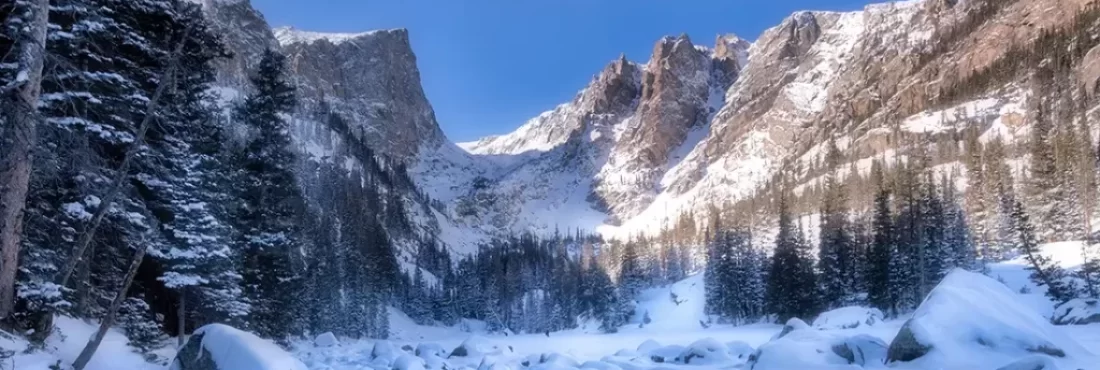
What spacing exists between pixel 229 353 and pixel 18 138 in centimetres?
392

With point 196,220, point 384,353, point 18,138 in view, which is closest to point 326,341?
point 384,353

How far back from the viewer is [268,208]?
2027cm

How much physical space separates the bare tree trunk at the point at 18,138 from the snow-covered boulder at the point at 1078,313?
29.0 metres

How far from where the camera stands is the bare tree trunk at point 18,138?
6441 mm

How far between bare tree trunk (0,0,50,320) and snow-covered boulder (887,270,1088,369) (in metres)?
14.4

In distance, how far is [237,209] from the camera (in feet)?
65.7

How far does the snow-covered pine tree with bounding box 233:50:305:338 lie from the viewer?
20016 millimetres

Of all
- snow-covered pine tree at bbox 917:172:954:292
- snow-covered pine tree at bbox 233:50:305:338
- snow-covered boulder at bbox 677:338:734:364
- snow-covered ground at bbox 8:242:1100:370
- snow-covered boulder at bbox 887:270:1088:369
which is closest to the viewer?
snow-covered ground at bbox 8:242:1100:370

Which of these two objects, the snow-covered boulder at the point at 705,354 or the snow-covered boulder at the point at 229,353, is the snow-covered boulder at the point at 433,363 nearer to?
the snow-covered boulder at the point at 705,354

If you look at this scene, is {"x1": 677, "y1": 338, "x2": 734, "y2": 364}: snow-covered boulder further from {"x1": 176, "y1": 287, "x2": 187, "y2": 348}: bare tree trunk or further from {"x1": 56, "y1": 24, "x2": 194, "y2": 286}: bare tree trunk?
{"x1": 56, "y1": 24, "x2": 194, "y2": 286}: bare tree trunk

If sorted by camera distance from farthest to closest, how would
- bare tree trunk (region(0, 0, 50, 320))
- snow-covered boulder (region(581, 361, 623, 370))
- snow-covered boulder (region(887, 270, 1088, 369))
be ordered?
snow-covered boulder (region(581, 361, 623, 370)), snow-covered boulder (region(887, 270, 1088, 369)), bare tree trunk (region(0, 0, 50, 320))

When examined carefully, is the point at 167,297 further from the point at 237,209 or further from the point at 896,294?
the point at 896,294

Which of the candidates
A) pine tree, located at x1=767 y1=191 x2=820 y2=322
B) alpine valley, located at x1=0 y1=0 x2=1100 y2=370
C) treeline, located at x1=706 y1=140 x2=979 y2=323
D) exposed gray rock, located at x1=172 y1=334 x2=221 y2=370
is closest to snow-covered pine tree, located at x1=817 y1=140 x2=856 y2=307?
treeline, located at x1=706 y1=140 x2=979 y2=323

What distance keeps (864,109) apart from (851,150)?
29796mm
